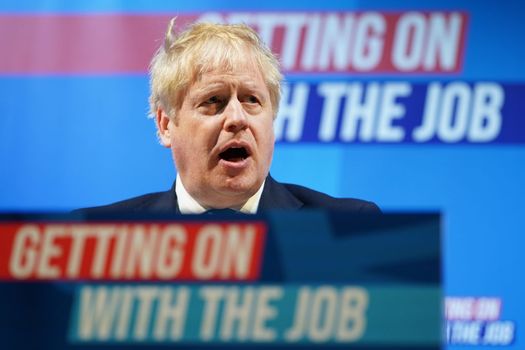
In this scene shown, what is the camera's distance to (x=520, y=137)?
296 cm

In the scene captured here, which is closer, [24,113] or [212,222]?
[212,222]

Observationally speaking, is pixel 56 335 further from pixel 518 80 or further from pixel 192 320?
pixel 518 80

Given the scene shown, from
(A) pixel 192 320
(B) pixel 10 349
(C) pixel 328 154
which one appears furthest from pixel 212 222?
(C) pixel 328 154

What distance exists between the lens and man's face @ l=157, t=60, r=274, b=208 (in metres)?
1.33

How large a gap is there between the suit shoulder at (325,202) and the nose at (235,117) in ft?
0.57

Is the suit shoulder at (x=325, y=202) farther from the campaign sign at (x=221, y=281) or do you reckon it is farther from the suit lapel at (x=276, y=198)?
the campaign sign at (x=221, y=281)

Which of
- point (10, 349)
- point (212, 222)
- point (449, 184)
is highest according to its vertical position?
point (449, 184)

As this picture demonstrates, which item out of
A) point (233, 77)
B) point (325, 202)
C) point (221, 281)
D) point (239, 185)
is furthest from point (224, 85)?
point (221, 281)

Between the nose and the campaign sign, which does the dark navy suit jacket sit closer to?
the nose

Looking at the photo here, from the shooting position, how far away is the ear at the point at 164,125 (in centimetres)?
146

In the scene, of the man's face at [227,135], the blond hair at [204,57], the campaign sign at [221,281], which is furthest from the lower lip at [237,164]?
the campaign sign at [221,281]

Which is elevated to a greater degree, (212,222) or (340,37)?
(340,37)

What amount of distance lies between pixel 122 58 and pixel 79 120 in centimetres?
23

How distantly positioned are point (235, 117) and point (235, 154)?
0.16ft
